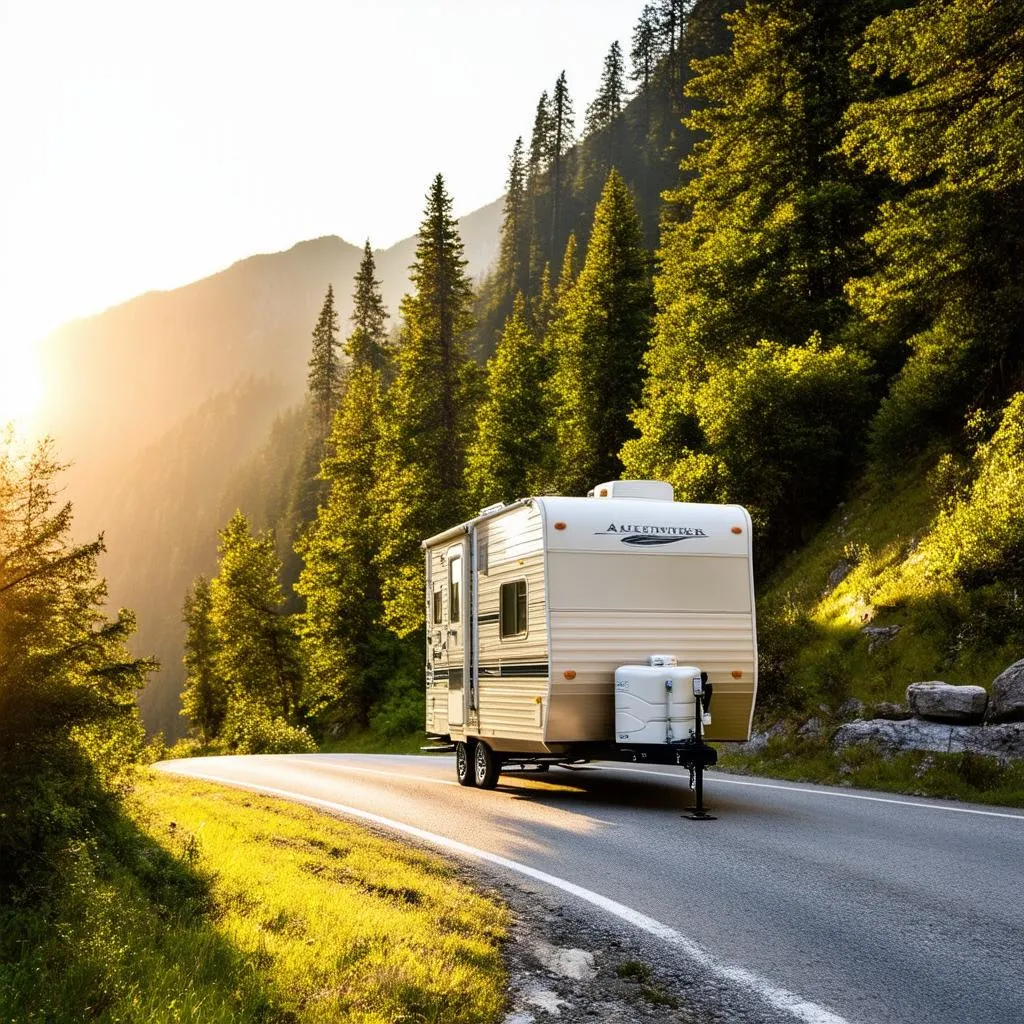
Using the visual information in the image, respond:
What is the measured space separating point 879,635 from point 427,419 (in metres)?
25.4

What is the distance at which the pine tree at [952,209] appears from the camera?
18469 mm

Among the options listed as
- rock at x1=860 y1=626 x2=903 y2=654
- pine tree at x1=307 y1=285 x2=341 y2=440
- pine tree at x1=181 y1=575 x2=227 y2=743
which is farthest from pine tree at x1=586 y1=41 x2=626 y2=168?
rock at x1=860 y1=626 x2=903 y2=654

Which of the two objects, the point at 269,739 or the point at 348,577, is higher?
the point at 348,577

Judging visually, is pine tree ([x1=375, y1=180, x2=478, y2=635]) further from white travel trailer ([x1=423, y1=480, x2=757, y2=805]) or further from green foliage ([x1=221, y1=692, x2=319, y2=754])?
white travel trailer ([x1=423, y1=480, x2=757, y2=805])

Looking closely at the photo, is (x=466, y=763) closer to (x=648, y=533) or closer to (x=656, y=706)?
(x=656, y=706)

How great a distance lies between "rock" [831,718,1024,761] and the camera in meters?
11.9

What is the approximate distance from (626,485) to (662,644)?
232cm

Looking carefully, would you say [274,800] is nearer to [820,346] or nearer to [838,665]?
[838,665]

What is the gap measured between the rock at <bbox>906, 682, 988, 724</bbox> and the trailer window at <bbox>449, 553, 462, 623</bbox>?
6.48 m

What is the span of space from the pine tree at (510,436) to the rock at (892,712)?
80.4 feet

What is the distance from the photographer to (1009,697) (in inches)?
486

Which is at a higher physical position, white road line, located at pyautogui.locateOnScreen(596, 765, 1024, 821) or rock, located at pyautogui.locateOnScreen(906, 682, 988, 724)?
rock, located at pyautogui.locateOnScreen(906, 682, 988, 724)

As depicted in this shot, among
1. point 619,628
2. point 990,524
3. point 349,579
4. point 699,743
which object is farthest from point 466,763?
point 349,579

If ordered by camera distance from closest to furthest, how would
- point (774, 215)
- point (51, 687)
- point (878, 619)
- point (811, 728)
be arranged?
1. point (51, 687)
2. point (811, 728)
3. point (878, 619)
4. point (774, 215)
